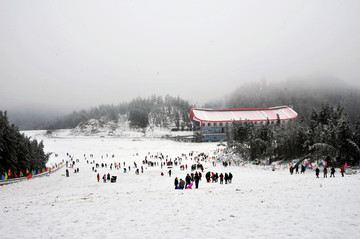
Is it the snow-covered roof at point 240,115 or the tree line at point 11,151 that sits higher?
the snow-covered roof at point 240,115

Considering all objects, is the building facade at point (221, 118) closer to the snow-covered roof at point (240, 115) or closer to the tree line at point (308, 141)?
the snow-covered roof at point (240, 115)

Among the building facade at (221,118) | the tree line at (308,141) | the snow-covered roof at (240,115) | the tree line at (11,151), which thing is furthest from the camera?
the snow-covered roof at (240,115)

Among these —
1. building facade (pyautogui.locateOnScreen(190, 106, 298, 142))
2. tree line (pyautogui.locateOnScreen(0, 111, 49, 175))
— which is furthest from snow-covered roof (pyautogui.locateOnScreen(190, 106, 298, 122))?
tree line (pyautogui.locateOnScreen(0, 111, 49, 175))

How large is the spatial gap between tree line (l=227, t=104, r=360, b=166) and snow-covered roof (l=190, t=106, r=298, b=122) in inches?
1508

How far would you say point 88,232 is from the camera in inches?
313

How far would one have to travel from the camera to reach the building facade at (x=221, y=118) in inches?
3472

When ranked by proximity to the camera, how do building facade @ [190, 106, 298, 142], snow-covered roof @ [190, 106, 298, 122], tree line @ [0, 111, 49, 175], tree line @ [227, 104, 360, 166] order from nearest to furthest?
tree line @ [227, 104, 360, 166], tree line @ [0, 111, 49, 175], building facade @ [190, 106, 298, 142], snow-covered roof @ [190, 106, 298, 122]

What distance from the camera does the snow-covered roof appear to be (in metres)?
90.9

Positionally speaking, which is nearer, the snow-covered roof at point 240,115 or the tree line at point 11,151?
the tree line at point 11,151

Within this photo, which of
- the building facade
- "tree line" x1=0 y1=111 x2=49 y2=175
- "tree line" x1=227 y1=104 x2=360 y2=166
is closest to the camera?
"tree line" x1=227 y1=104 x2=360 y2=166

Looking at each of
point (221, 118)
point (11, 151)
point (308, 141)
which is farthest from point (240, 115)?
point (11, 151)

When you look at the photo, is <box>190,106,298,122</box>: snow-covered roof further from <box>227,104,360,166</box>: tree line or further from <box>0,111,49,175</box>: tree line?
<box>0,111,49,175</box>: tree line

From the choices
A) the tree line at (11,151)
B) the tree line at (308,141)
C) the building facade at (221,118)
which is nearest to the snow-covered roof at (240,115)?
the building facade at (221,118)

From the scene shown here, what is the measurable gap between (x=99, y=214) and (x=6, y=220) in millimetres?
4261
